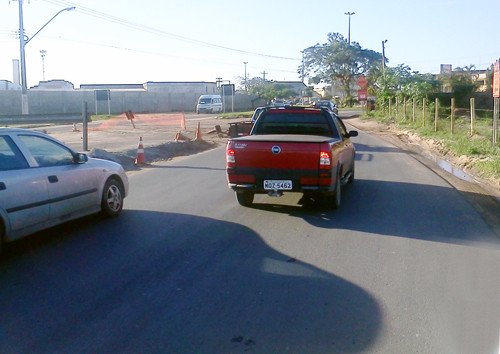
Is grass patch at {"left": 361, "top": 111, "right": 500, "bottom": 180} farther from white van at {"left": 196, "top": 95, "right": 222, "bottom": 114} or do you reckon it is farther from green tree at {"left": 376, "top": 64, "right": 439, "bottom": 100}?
white van at {"left": 196, "top": 95, "right": 222, "bottom": 114}

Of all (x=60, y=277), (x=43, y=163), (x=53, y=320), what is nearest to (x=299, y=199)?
(x=43, y=163)

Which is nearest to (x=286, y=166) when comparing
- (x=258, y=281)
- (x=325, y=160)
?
(x=325, y=160)

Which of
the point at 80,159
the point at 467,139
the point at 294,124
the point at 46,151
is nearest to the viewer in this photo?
the point at 46,151

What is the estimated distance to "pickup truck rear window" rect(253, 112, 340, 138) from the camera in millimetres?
11016

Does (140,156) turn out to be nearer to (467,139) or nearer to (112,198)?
(112,198)

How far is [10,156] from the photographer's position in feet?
24.2

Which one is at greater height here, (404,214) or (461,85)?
(461,85)

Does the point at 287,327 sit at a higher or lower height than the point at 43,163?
lower

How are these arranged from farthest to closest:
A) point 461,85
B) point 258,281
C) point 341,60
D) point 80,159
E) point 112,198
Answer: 1. point 341,60
2. point 461,85
3. point 112,198
4. point 80,159
5. point 258,281

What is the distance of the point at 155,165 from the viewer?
1773 centimetres

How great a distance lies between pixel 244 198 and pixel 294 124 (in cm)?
183

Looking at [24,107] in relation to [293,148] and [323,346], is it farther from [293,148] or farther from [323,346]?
[323,346]

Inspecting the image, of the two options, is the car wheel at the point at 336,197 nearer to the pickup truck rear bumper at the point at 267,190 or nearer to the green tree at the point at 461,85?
the pickup truck rear bumper at the point at 267,190

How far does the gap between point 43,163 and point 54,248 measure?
3.75 ft
